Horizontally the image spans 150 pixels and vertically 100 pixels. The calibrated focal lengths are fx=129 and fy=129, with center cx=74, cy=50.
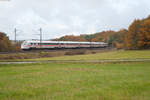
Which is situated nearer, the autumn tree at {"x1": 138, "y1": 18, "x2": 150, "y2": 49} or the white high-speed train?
the white high-speed train

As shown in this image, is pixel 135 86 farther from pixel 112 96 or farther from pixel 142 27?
pixel 142 27

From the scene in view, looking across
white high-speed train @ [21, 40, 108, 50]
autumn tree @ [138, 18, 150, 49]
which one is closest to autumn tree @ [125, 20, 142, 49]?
autumn tree @ [138, 18, 150, 49]

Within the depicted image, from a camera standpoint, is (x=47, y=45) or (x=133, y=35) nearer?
(x=47, y=45)

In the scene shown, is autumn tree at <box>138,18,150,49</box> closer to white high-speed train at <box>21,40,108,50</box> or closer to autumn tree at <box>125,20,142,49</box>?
autumn tree at <box>125,20,142,49</box>

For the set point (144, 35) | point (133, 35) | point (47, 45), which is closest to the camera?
point (47, 45)

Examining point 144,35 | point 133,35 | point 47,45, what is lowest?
point 47,45

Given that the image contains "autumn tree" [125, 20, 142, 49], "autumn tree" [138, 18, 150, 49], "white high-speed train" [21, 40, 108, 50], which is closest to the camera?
"white high-speed train" [21, 40, 108, 50]

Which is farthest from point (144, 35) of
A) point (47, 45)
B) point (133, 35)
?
point (47, 45)

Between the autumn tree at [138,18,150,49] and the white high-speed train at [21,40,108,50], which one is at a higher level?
the autumn tree at [138,18,150,49]

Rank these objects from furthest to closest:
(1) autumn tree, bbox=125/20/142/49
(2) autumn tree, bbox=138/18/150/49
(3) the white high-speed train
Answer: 1. (1) autumn tree, bbox=125/20/142/49
2. (2) autumn tree, bbox=138/18/150/49
3. (3) the white high-speed train

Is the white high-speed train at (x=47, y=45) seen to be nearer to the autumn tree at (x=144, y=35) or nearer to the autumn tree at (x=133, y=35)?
the autumn tree at (x=133, y=35)

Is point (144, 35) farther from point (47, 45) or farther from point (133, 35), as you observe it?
point (47, 45)

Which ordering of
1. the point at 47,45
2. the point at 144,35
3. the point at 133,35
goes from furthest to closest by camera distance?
the point at 133,35, the point at 144,35, the point at 47,45

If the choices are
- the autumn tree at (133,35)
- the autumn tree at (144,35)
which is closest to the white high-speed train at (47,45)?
the autumn tree at (133,35)
